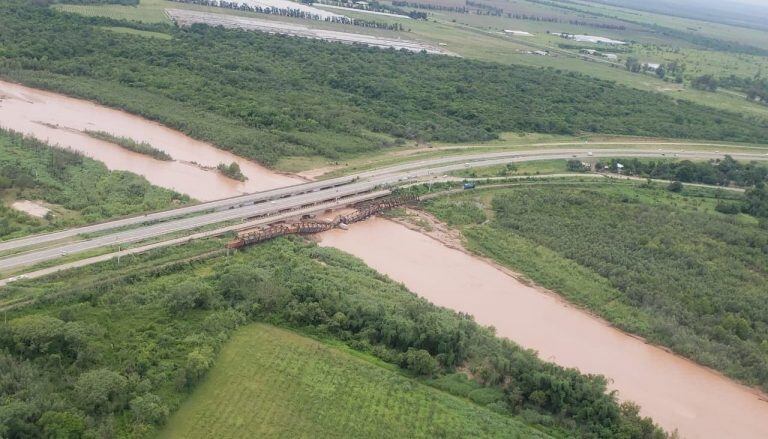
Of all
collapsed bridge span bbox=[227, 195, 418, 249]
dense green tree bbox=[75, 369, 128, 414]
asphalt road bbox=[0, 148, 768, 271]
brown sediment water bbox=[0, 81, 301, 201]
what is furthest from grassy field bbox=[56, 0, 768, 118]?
dense green tree bbox=[75, 369, 128, 414]

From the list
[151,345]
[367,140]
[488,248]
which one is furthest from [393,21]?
[151,345]

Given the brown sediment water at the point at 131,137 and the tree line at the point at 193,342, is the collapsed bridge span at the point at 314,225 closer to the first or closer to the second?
the tree line at the point at 193,342

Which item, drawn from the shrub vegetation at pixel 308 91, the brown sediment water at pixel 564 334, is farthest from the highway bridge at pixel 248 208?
the shrub vegetation at pixel 308 91

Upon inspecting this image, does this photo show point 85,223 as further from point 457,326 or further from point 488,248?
point 488,248

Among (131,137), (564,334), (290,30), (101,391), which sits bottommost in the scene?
(564,334)

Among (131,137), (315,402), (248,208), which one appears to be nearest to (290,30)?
(131,137)

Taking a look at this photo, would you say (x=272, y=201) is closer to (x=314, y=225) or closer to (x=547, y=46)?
(x=314, y=225)

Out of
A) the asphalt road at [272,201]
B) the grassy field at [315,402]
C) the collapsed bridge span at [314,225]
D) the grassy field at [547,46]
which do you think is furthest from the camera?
the grassy field at [547,46]
